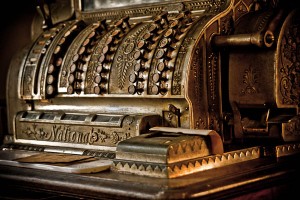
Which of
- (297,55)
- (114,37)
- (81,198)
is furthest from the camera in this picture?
(114,37)

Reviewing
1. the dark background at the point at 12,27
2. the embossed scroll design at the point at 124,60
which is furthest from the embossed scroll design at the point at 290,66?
the dark background at the point at 12,27

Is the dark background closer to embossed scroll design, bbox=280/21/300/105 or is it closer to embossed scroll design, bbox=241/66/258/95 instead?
embossed scroll design, bbox=241/66/258/95

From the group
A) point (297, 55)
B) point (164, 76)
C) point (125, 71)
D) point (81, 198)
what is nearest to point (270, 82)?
point (297, 55)

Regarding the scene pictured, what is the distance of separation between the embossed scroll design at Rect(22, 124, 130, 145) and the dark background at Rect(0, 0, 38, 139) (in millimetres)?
1009

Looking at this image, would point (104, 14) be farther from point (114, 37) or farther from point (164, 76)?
point (164, 76)

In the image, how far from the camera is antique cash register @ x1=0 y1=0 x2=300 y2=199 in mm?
2684

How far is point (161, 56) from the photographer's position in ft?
10.2

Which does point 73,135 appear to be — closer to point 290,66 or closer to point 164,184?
point 164,184

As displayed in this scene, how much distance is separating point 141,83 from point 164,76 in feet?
0.49

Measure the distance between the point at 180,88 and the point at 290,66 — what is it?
58 cm

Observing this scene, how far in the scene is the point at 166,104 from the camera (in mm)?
3082

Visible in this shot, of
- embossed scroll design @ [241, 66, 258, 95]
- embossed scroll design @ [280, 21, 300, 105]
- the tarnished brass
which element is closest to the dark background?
the tarnished brass

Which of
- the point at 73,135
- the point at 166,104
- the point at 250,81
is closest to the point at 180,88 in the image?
the point at 166,104

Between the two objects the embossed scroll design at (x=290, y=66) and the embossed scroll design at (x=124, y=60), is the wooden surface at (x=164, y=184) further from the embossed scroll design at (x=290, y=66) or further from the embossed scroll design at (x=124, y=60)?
the embossed scroll design at (x=124, y=60)
